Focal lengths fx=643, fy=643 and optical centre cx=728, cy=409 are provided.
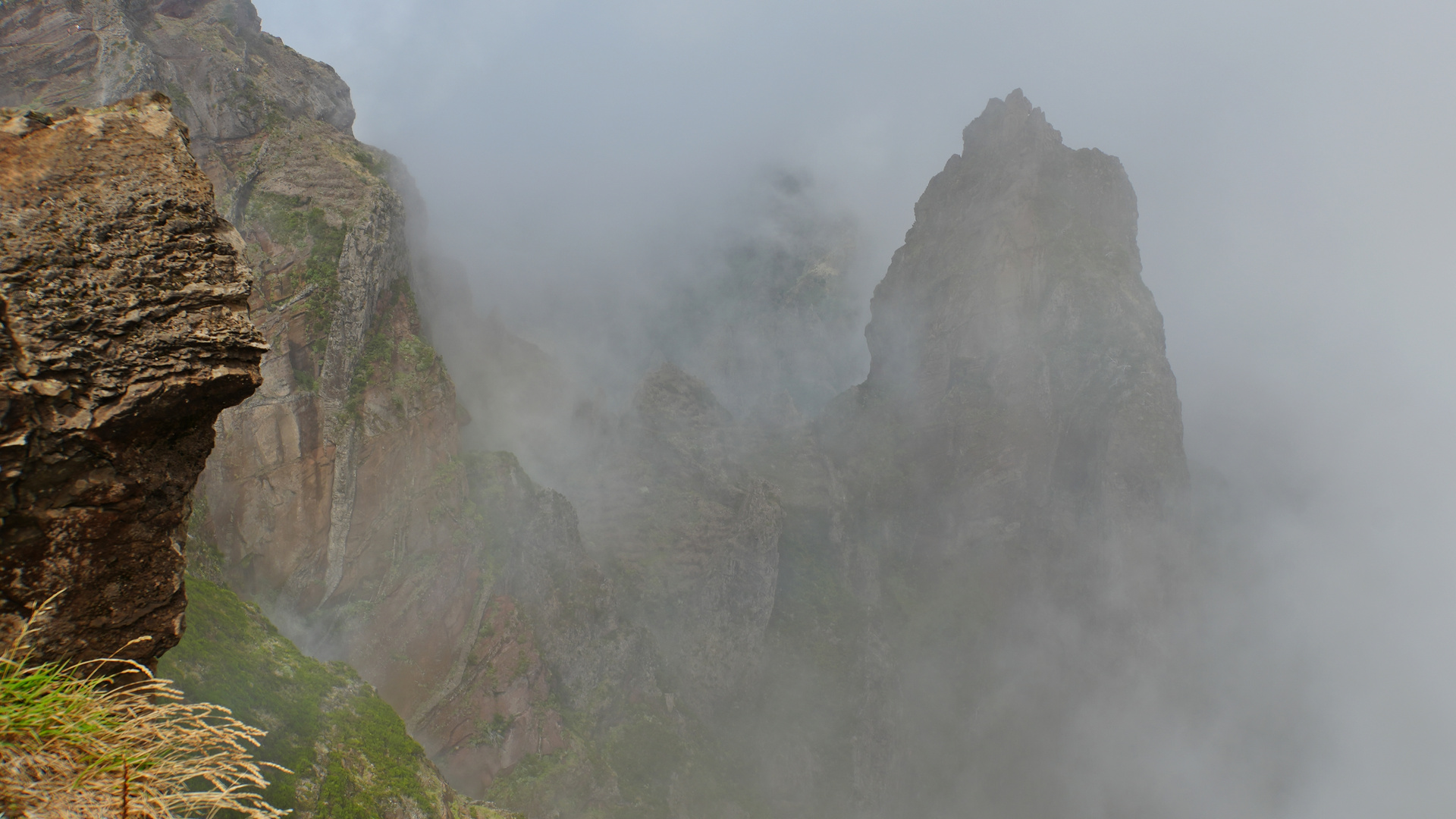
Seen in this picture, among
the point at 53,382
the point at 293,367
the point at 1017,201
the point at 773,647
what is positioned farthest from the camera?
the point at 1017,201

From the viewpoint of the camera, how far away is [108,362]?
18.3 ft

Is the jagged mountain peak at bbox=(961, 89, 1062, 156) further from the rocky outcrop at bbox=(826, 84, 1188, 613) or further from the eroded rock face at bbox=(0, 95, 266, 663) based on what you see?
the eroded rock face at bbox=(0, 95, 266, 663)

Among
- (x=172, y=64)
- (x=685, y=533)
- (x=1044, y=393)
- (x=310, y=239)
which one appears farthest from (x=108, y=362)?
(x=1044, y=393)

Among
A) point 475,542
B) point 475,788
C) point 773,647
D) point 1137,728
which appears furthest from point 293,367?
point 1137,728

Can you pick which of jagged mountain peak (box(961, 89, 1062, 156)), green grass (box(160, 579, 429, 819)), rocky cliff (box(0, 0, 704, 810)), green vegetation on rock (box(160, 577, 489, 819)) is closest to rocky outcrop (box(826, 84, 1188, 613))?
jagged mountain peak (box(961, 89, 1062, 156))

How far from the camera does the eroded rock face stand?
5.27 metres

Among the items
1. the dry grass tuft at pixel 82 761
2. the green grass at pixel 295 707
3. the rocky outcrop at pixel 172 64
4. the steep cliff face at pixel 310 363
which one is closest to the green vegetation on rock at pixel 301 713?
the green grass at pixel 295 707

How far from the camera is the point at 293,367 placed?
2952cm

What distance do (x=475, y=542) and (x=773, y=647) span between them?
115 ft

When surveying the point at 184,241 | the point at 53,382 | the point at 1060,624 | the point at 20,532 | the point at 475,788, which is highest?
the point at 1060,624

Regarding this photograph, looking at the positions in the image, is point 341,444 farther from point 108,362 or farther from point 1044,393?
point 1044,393

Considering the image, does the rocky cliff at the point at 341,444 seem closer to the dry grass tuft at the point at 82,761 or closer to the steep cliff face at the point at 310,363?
the steep cliff face at the point at 310,363

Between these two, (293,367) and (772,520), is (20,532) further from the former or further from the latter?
(772,520)

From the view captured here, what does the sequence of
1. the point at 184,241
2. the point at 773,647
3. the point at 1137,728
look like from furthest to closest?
the point at 1137,728 < the point at 773,647 < the point at 184,241
